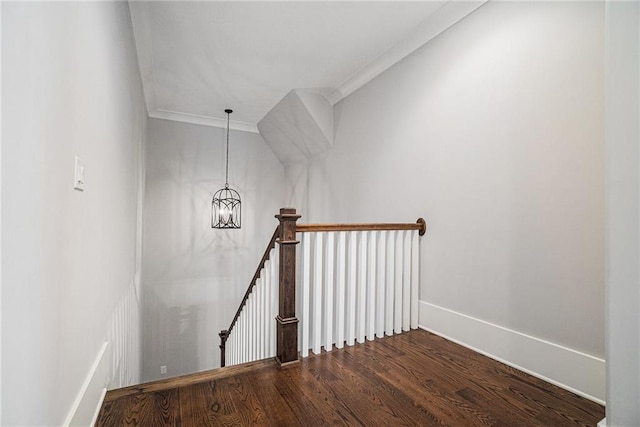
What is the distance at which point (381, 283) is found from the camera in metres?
2.40

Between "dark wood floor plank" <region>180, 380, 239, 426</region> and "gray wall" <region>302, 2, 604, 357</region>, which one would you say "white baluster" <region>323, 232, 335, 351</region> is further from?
"gray wall" <region>302, 2, 604, 357</region>

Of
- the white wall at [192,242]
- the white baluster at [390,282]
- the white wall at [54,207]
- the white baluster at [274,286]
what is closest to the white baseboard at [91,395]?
the white wall at [54,207]

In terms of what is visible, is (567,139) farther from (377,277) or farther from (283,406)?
(283,406)

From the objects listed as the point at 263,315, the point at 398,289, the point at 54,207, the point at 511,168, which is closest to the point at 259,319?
the point at 263,315

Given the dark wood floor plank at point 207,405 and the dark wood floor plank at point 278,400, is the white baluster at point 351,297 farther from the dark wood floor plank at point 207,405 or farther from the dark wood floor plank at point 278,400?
the dark wood floor plank at point 207,405

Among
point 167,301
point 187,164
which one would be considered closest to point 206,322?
point 167,301

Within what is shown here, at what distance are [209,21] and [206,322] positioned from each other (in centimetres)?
414

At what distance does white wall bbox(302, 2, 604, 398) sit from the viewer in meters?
1.63

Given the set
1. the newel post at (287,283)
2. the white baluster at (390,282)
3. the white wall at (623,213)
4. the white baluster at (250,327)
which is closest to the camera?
the white wall at (623,213)

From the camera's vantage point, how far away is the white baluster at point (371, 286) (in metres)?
2.33

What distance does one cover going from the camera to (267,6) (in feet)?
7.58

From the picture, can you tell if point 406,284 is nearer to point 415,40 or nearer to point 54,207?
point 415,40

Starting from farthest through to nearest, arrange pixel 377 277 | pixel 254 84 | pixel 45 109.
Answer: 1. pixel 254 84
2. pixel 377 277
3. pixel 45 109

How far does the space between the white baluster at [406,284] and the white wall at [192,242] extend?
3.32m
